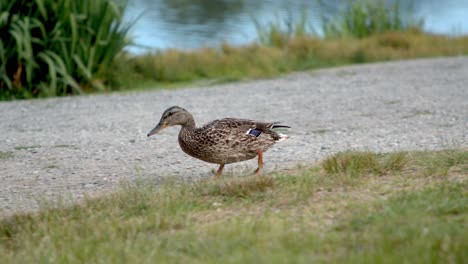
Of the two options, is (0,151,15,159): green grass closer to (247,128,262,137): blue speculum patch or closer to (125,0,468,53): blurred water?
(247,128,262,137): blue speculum patch

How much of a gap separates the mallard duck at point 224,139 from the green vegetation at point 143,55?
5591 mm

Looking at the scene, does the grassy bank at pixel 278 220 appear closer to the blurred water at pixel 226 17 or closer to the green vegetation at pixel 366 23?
the green vegetation at pixel 366 23

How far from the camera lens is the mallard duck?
22.7 ft

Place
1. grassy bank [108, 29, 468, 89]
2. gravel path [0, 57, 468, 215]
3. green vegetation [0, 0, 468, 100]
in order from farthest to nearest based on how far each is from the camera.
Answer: grassy bank [108, 29, 468, 89] < green vegetation [0, 0, 468, 100] < gravel path [0, 57, 468, 215]

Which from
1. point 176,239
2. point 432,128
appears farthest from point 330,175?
point 432,128

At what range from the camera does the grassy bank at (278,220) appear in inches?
183

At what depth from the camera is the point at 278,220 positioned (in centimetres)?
532

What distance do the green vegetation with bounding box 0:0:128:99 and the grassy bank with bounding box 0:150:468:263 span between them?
6.22 metres

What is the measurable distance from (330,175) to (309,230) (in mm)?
1368

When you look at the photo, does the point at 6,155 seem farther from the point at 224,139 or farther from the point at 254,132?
the point at 254,132

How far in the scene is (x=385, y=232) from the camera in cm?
486

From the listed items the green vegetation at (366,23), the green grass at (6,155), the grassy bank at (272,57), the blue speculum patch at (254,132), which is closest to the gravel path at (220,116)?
the green grass at (6,155)

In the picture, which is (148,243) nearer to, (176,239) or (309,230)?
(176,239)

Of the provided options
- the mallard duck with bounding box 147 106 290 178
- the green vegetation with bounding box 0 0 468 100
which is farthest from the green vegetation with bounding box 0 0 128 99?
the mallard duck with bounding box 147 106 290 178
